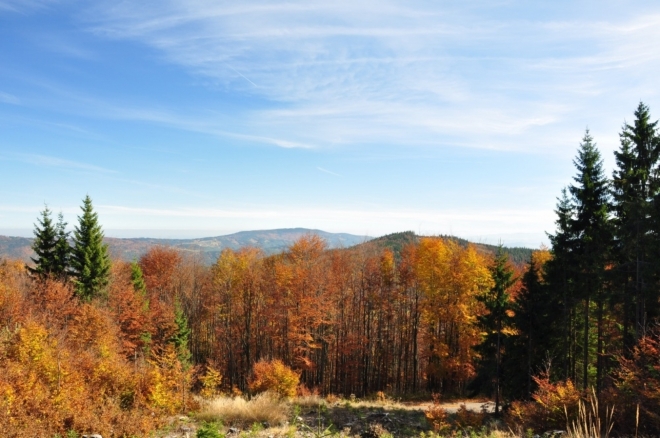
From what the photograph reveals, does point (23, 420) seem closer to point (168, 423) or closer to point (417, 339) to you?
point (168, 423)

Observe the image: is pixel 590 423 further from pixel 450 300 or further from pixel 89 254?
pixel 89 254

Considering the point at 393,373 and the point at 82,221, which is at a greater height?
the point at 82,221

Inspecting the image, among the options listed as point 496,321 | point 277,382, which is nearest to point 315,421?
point 277,382

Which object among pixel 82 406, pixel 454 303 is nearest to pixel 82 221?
pixel 82 406

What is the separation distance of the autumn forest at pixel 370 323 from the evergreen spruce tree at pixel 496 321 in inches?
3.8

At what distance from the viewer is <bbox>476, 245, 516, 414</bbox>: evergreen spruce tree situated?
23.5 m

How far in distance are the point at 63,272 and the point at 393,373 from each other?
108ft

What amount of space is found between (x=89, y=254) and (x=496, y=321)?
106 ft

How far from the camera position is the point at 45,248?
31.7 m

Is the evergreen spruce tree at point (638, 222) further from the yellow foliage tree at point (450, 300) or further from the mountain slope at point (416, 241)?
the mountain slope at point (416, 241)

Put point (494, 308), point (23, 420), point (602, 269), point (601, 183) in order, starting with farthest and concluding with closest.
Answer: point (494, 308) < point (601, 183) < point (602, 269) < point (23, 420)

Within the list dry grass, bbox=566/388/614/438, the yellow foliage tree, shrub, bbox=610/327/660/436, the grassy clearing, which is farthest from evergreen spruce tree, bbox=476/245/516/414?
dry grass, bbox=566/388/614/438

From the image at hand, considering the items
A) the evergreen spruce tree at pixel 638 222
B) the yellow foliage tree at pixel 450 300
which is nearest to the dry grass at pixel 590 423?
the evergreen spruce tree at pixel 638 222

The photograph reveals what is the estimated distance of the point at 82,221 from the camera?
30891 millimetres
